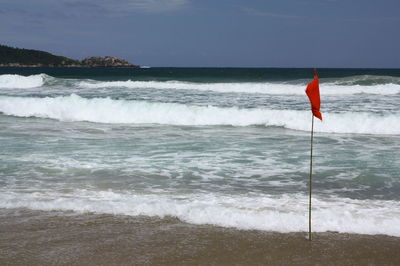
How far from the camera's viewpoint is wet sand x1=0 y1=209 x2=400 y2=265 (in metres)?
3.93

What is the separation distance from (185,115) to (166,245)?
11.7m

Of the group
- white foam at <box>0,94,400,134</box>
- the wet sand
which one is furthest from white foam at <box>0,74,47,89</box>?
the wet sand

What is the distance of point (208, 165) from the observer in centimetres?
810

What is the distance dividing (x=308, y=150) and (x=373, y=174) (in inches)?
95.1

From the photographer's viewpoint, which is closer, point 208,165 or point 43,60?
point 208,165

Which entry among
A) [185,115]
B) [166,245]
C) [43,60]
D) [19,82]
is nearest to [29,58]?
[43,60]

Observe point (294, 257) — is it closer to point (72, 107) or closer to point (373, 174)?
point (373, 174)

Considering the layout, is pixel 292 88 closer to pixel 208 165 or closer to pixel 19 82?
pixel 208 165

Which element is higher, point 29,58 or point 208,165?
point 29,58

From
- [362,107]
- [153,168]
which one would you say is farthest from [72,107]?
[362,107]

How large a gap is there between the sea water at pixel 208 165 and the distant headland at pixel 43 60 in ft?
424

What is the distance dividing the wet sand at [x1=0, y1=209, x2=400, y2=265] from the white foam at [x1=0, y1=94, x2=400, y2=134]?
960 centimetres

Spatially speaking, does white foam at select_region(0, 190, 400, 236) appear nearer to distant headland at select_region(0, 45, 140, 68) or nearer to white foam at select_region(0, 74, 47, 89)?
white foam at select_region(0, 74, 47, 89)

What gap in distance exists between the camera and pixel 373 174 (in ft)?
24.4
